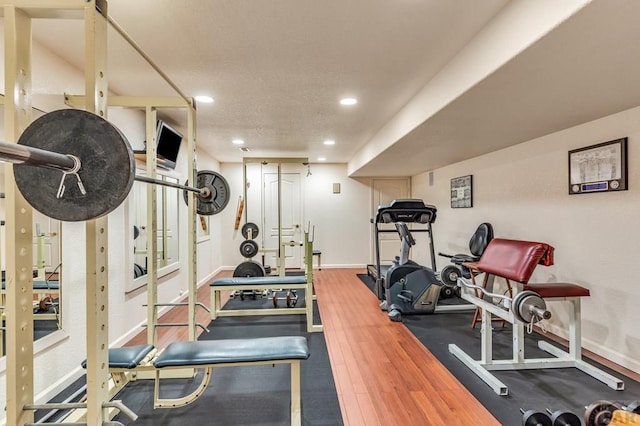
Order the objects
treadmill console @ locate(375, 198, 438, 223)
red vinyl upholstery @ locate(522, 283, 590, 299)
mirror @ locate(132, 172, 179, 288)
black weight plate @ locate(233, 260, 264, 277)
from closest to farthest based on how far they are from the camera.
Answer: red vinyl upholstery @ locate(522, 283, 590, 299) → mirror @ locate(132, 172, 179, 288) → treadmill console @ locate(375, 198, 438, 223) → black weight plate @ locate(233, 260, 264, 277)

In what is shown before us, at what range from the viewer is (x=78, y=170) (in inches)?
33.5

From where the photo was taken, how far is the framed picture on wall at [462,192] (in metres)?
4.47

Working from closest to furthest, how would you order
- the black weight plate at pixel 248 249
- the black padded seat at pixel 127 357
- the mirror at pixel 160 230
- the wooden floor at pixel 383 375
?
the black padded seat at pixel 127 357 < the wooden floor at pixel 383 375 < the mirror at pixel 160 230 < the black weight plate at pixel 248 249

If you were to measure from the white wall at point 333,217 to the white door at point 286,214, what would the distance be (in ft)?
0.57

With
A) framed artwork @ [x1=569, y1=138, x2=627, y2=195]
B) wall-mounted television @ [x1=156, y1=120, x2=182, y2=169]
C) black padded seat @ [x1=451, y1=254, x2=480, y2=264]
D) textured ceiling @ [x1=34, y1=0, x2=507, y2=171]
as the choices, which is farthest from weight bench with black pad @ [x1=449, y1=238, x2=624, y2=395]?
wall-mounted television @ [x1=156, y1=120, x2=182, y2=169]

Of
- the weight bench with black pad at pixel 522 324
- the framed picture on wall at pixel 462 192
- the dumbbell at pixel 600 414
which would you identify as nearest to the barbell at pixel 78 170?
the dumbbell at pixel 600 414

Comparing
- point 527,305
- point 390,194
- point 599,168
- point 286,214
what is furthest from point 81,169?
point 390,194

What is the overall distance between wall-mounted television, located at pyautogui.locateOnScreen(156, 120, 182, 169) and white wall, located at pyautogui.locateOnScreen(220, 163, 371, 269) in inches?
120

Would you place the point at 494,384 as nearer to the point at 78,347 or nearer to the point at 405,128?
the point at 405,128

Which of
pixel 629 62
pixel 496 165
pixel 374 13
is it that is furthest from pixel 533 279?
pixel 374 13

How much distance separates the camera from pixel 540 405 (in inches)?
77.5

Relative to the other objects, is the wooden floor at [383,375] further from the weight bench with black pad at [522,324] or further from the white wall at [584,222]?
the white wall at [584,222]

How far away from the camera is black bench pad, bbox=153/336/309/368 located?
1.66 meters

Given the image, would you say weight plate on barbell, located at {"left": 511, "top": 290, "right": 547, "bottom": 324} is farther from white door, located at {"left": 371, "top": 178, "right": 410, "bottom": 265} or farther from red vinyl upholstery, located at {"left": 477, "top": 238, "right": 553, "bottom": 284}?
white door, located at {"left": 371, "top": 178, "right": 410, "bottom": 265}
